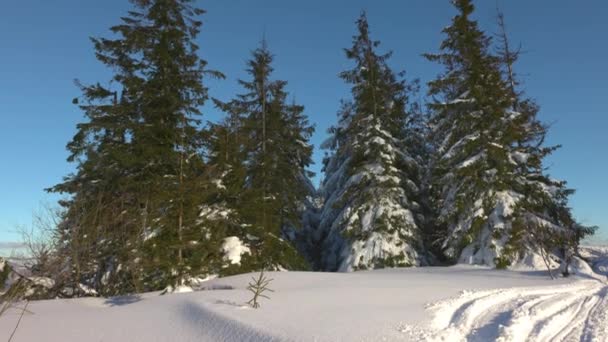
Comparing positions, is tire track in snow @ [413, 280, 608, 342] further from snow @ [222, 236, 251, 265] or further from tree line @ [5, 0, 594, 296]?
snow @ [222, 236, 251, 265]

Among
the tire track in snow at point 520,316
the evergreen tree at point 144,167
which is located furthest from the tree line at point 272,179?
the tire track in snow at point 520,316

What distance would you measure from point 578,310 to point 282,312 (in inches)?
243

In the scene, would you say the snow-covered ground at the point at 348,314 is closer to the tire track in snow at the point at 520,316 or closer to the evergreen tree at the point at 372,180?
the tire track in snow at the point at 520,316

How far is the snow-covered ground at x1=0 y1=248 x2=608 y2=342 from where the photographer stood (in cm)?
602

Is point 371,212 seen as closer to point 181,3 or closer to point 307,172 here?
point 307,172

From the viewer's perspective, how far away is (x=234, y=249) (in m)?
14.7

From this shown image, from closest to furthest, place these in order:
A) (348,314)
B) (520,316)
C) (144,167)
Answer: (348,314)
(520,316)
(144,167)

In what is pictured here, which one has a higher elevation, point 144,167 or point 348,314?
point 144,167

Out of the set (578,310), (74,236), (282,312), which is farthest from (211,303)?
(578,310)

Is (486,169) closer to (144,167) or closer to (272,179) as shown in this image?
(272,179)

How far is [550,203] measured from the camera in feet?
48.3

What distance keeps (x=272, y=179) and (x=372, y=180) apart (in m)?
4.73

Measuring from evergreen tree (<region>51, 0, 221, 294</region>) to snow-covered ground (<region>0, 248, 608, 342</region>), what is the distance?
5.63 feet

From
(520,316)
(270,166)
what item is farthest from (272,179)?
(520,316)
